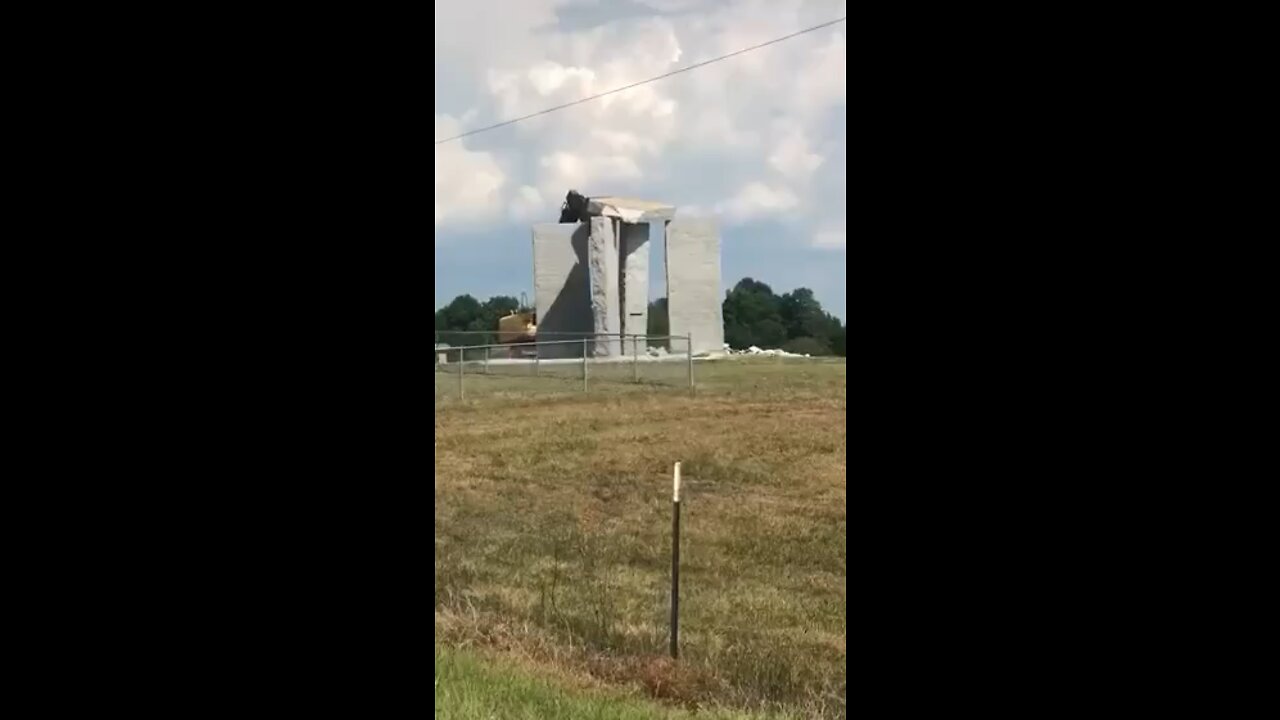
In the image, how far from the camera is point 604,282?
660 inches

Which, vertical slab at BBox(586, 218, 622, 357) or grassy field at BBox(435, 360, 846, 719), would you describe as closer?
grassy field at BBox(435, 360, 846, 719)

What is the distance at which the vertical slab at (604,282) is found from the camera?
16672 millimetres

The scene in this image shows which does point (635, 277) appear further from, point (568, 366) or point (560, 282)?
point (568, 366)

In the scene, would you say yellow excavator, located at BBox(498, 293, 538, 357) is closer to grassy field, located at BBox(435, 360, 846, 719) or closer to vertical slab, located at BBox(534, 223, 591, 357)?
vertical slab, located at BBox(534, 223, 591, 357)

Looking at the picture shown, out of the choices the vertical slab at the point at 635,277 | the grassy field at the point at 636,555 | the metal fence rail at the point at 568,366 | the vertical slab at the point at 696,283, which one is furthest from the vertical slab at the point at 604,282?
the grassy field at the point at 636,555

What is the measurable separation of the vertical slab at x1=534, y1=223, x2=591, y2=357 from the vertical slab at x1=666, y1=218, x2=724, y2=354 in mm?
1447

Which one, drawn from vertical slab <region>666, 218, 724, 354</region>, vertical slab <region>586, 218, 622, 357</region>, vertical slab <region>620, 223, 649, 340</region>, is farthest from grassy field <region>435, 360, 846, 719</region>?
vertical slab <region>666, 218, 724, 354</region>

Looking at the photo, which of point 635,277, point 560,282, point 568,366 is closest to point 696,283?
point 635,277

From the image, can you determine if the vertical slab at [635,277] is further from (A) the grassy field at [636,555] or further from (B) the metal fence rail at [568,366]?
(A) the grassy field at [636,555]

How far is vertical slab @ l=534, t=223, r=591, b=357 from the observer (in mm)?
18000
